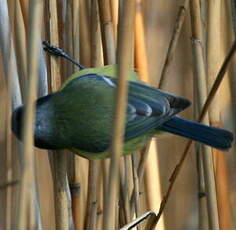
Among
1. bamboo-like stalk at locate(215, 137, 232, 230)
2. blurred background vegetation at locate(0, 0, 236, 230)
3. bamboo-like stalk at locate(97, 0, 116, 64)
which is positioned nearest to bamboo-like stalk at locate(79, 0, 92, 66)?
blurred background vegetation at locate(0, 0, 236, 230)

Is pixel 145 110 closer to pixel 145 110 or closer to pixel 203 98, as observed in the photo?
pixel 145 110

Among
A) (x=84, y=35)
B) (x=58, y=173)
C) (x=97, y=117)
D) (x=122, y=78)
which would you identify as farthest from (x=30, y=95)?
(x=84, y=35)

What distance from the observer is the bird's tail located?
77 centimetres

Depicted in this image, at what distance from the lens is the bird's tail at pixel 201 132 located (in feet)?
2.52

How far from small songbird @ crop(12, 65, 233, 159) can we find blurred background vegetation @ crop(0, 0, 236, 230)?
0.03 m

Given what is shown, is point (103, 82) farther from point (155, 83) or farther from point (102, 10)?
point (155, 83)

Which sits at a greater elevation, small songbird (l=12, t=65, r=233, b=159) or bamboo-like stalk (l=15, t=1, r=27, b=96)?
bamboo-like stalk (l=15, t=1, r=27, b=96)

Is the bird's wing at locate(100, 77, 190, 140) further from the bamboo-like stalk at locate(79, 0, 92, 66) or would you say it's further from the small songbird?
the bamboo-like stalk at locate(79, 0, 92, 66)

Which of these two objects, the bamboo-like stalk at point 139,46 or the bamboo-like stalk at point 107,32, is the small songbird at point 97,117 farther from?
the bamboo-like stalk at point 139,46

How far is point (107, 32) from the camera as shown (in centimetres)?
88

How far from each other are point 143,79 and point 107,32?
0.68 ft

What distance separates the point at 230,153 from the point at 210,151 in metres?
0.29

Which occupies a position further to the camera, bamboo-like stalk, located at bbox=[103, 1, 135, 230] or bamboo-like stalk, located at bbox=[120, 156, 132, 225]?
bamboo-like stalk, located at bbox=[120, 156, 132, 225]

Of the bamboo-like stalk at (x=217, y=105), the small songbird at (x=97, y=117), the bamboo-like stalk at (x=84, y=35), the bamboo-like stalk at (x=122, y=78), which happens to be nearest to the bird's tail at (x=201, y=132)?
the small songbird at (x=97, y=117)
